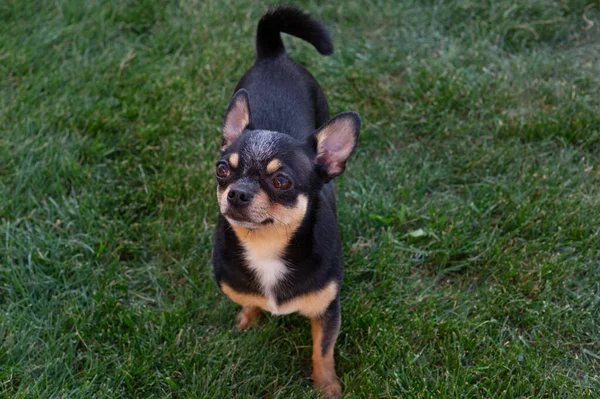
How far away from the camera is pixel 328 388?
3.11 meters

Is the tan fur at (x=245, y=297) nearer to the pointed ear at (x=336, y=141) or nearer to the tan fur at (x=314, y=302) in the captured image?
the tan fur at (x=314, y=302)

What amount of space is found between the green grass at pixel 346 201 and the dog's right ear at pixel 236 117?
91 centimetres

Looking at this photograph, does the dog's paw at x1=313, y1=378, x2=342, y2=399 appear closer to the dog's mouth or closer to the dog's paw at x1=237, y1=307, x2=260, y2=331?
the dog's paw at x1=237, y1=307, x2=260, y2=331

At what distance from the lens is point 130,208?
394 centimetres

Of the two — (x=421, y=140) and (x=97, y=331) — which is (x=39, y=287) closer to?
(x=97, y=331)

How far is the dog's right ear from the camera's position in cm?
294

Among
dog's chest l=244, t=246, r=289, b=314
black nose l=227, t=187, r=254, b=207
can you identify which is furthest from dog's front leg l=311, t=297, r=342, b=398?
black nose l=227, t=187, r=254, b=207

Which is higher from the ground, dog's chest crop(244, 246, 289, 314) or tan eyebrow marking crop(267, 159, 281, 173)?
tan eyebrow marking crop(267, 159, 281, 173)

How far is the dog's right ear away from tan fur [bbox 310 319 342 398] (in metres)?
0.88

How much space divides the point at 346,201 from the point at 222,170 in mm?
1384

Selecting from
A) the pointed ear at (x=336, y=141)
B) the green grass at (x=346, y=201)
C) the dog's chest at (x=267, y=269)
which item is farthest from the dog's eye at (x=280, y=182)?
the green grass at (x=346, y=201)

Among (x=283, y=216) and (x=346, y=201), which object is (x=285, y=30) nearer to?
(x=346, y=201)

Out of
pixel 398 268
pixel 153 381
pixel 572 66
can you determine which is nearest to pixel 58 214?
pixel 153 381

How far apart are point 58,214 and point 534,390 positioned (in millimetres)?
2627
